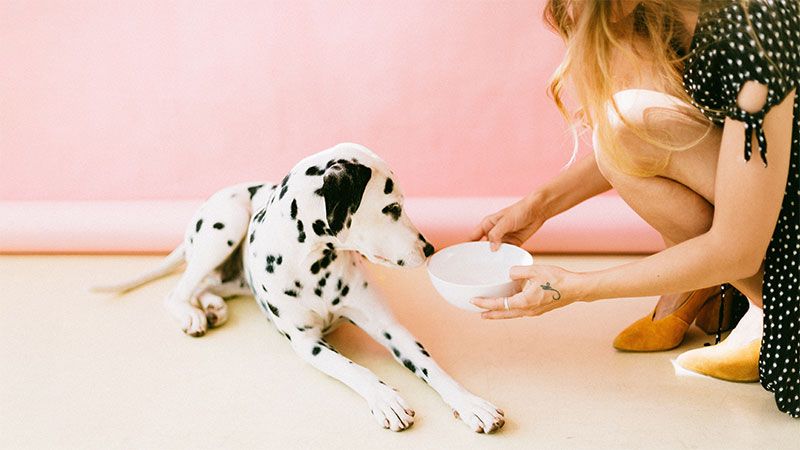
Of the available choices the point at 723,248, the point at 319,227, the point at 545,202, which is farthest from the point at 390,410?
the point at 723,248

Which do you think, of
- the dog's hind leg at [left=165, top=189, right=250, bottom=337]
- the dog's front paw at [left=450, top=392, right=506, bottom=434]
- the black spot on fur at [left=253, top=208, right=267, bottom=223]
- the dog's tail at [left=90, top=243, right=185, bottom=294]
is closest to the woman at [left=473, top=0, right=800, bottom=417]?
the dog's front paw at [left=450, top=392, right=506, bottom=434]

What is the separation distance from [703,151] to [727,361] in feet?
2.10

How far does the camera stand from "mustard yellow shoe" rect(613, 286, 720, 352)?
2.22 metres

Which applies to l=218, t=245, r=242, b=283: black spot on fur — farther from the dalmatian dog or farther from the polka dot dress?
the polka dot dress

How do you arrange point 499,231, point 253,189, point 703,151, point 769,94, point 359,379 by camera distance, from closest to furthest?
point 769,94
point 703,151
point 359,379
point 499,231
point 253,189

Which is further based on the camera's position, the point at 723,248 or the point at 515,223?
the point at 515,223

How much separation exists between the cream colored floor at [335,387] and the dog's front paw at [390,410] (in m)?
0.03

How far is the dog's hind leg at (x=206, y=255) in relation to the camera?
2.52 metres

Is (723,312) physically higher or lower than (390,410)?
higher

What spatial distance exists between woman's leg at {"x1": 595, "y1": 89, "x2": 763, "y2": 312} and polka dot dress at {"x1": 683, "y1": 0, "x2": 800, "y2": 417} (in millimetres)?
70

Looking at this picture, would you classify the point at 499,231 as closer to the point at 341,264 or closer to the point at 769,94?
the point at 341,264

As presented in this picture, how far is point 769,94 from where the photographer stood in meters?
1.53

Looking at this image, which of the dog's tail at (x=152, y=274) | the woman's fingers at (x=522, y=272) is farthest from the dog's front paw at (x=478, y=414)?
the dog's tail at (x=152, y=274)

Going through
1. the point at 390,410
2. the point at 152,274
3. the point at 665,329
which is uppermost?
the point at 665,329
